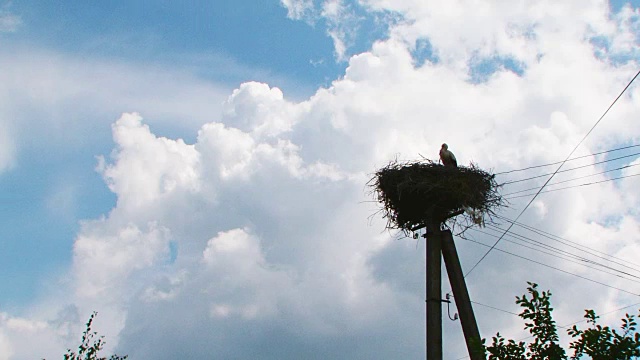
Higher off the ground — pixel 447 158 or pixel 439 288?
pixel 447 158

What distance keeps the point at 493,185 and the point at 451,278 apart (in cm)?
211

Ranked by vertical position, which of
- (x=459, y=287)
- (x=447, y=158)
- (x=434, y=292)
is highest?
(x=447, y=158)

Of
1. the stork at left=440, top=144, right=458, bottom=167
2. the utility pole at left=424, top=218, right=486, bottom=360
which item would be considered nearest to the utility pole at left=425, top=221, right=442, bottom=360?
the utility pole at left=424, top=218, right=486, bottom=360

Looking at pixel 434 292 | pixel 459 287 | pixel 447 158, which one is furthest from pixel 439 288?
pixel 447 158

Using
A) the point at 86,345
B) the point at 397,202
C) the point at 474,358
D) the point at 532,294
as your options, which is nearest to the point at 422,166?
the point at 397,202

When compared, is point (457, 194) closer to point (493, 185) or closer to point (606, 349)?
point (493, 185)

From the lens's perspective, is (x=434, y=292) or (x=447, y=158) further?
(x=447, y=158)

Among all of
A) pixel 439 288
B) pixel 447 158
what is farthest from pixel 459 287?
pixel 447 158

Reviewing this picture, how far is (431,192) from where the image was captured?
932 cm

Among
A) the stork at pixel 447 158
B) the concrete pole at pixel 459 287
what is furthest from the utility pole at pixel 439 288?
the stork at pixel 447 158

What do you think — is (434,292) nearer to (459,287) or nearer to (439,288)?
(439,288)

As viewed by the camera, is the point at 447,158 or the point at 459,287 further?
the point at 447,158

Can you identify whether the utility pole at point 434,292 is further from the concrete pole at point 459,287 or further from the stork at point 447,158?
the stork at point 447,158

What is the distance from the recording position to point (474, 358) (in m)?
7.40
